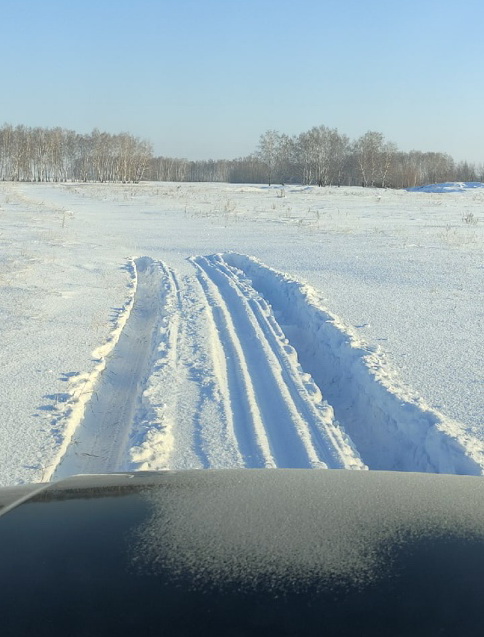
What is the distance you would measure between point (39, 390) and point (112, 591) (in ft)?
15.2

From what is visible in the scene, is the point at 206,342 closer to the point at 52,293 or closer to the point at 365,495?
the point at 52,293

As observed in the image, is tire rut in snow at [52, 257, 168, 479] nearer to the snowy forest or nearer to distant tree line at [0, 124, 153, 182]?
the snowy forest

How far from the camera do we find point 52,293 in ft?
35.1

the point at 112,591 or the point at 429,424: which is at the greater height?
the point at 112,591

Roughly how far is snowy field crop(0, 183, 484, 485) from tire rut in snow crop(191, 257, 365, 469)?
2 cm

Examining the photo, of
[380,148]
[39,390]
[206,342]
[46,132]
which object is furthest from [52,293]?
[46,132]

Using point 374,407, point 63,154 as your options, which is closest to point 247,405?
point 374,407

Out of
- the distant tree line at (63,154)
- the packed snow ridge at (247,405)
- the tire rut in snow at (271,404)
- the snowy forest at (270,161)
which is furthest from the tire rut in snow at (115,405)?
the distant tree line at (63,154)

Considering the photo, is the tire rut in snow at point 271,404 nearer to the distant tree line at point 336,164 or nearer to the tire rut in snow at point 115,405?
the tire rut in snow at point 115,405

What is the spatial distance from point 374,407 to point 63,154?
10941cm

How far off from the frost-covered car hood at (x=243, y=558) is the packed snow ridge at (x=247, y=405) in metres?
2.03

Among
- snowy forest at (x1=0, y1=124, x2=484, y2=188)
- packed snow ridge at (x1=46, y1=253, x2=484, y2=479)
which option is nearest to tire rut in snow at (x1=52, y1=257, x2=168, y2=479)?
packed snow ridge at (x1=46, y1=253, x2=484, y2=479)

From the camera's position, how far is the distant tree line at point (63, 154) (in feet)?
331

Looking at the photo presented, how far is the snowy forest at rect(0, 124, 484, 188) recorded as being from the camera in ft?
297
